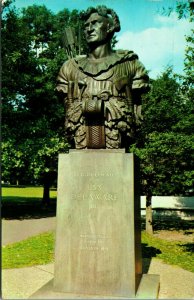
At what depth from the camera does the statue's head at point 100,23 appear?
720cm

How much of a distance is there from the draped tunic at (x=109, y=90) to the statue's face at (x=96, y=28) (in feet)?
1.16

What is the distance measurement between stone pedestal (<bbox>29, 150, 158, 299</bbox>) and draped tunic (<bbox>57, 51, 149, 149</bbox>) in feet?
1.82

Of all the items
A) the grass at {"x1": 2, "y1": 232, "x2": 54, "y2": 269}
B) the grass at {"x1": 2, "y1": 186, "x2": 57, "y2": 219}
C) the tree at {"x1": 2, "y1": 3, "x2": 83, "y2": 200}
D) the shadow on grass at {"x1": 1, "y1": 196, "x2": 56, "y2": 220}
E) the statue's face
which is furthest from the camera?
the grass at {"x1": 2, "y1": 186, "x2": 57, "y2": 219}

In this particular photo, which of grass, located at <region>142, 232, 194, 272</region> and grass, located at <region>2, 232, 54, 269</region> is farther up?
grass, located at <region>2, 232, 54, 269</region>

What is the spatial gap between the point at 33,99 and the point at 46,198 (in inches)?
376

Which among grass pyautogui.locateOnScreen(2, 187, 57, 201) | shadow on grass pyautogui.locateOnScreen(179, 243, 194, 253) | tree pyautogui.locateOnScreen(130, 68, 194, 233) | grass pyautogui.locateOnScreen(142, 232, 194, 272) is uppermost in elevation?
tree pyautogui.locateOnScreen(130, 68, 194, 233)

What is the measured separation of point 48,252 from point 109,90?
6466 mm

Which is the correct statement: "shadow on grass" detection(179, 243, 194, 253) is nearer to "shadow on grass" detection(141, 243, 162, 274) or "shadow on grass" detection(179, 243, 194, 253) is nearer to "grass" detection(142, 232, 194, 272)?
"grass" detection(142, 232, 194, 272)

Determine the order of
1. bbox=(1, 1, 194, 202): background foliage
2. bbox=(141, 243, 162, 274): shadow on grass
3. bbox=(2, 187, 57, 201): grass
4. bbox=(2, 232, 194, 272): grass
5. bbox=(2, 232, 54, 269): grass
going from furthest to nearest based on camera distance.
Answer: bbox=(2, 187, 57, 201): grass < bbox=(1, 1, 194, 202): background foliage < bbox=(2, 232, 194, 272): grass < bbox=(2, 232, 54, 269): grass < bbox=(141, 243, 162, 274): shadow on grass

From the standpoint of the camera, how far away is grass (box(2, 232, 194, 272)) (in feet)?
34.6

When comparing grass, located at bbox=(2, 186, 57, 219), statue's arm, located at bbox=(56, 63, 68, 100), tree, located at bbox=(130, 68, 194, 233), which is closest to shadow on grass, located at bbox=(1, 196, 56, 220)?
grass, located at bbox=(2, 186, 57, 219)

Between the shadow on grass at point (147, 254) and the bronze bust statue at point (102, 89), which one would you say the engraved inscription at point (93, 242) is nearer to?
the bronze bust statue at point (102, 89)

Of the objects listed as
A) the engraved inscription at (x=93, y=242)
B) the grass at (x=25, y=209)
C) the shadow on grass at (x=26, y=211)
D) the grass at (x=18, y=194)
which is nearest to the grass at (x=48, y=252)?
the engraved inscription at (x=93, y=242)

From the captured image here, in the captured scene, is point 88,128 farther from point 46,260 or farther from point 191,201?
point 191,201
